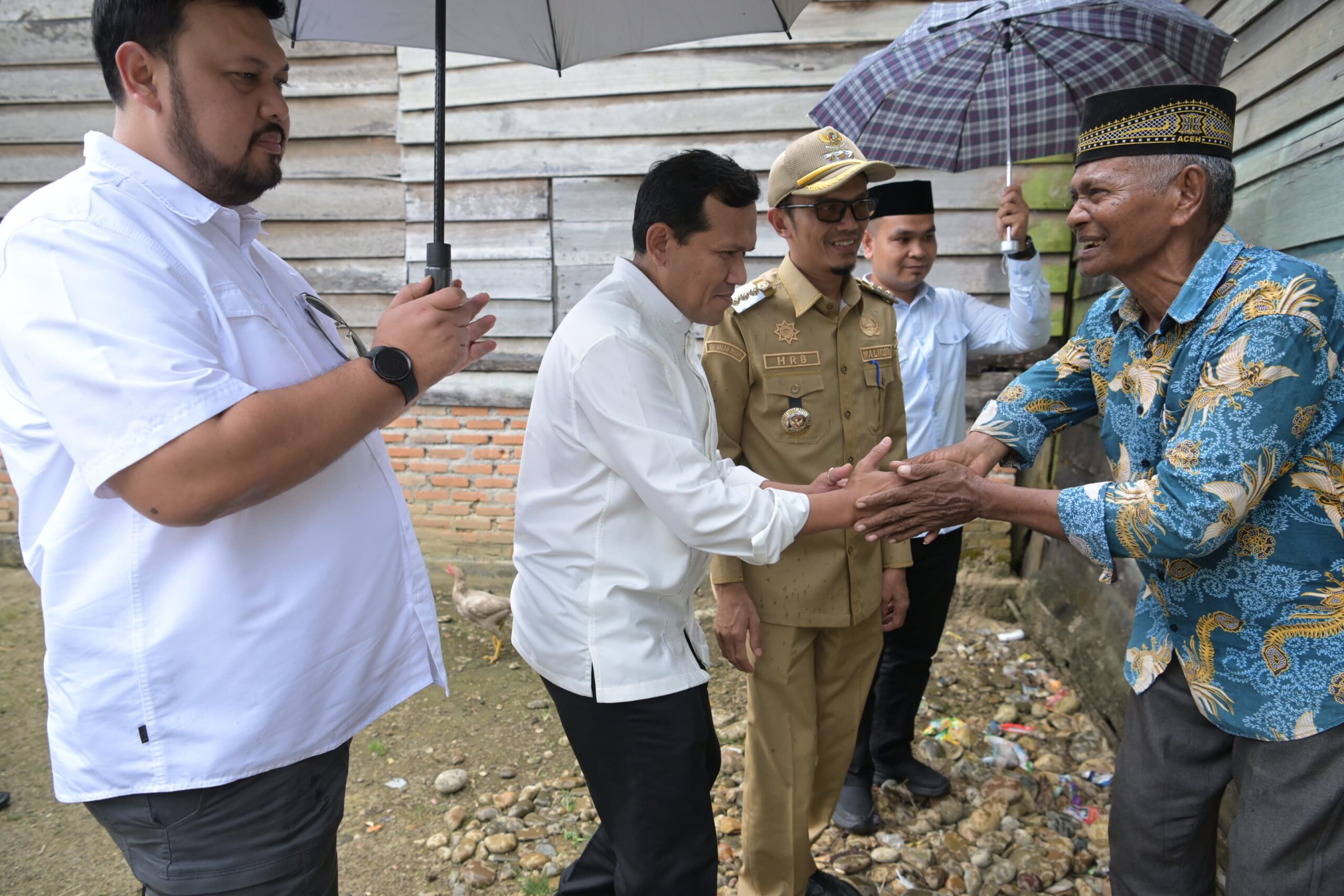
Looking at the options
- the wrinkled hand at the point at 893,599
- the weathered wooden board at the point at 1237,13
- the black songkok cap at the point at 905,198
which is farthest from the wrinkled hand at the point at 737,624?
the weathered wooden board at the point at 1237,13

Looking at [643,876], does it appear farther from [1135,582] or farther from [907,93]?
[907,93]

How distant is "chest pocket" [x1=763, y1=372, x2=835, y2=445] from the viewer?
8.59ft

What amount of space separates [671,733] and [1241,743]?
127cm

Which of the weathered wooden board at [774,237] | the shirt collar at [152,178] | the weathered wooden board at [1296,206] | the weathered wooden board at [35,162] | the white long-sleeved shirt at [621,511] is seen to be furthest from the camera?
the weathered wooden board at [35,162]

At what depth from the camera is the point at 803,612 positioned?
8.41 feet

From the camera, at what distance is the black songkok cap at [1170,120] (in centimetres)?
181

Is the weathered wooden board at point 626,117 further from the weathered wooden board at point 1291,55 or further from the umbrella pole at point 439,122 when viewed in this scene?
the umbrella pole at point 439,122

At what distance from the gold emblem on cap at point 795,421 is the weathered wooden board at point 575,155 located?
2770 mm

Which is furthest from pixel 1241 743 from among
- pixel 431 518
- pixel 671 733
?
pixel 431 518

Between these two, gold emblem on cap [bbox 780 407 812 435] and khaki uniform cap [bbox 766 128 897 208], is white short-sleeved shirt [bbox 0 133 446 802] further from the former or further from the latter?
khaki uniform cap [bbox 766 128 897 208]

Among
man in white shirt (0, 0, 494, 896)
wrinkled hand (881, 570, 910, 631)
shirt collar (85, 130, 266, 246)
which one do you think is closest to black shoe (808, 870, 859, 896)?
wrinkled hand (881, 570, 910, 631)

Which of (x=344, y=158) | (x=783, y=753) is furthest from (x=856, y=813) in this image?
(x=344, y=158)

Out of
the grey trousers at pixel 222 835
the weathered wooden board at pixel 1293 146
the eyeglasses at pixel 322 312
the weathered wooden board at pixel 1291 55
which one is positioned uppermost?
the weathered wooden board at pixel 1291 55

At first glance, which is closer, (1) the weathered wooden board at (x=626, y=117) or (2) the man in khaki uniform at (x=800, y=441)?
(2) the man in khaki uniform at (x=800, y=441)
